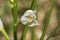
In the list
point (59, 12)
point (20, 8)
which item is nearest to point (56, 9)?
point (59, 12)

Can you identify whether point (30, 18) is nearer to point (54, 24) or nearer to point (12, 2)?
point (12, 2)

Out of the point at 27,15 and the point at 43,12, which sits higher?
the point at 27,15

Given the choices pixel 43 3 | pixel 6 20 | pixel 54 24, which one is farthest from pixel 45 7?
pixel 6 20

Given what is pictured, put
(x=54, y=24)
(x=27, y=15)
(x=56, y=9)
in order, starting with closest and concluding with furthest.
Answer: (x=27, y=15) → (x=54, y=24) → (x=56, y=9)

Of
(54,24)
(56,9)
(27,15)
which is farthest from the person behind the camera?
(56,9)

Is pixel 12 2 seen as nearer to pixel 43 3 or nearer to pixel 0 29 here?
pixel 0 29

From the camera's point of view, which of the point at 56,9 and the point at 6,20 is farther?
the point at 56,9

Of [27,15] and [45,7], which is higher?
[27,15]

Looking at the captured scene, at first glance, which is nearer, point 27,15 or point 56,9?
point 27,15
